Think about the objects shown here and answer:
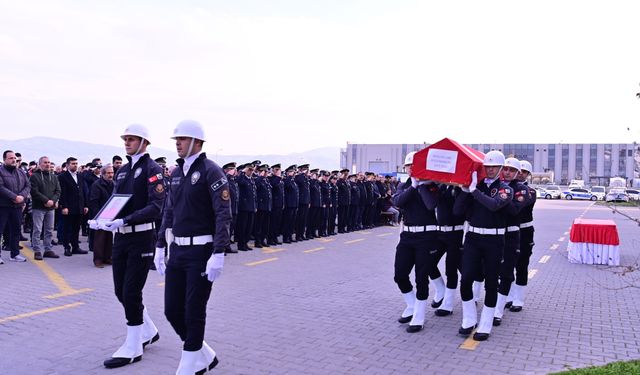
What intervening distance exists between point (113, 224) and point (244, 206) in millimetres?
8536

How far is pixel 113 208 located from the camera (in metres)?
5.36

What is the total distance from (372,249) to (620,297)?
6812mm

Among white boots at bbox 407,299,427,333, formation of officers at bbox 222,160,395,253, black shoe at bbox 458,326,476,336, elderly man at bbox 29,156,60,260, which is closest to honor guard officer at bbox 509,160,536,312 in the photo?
black shoe at bbox 458,326,476,336

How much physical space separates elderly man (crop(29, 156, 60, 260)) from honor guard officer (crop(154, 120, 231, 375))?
25.0ft

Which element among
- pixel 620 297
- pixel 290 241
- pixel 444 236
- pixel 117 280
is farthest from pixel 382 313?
pixel 290 241

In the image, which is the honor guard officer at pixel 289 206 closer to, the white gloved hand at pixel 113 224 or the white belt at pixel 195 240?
the white gloved hand at pixel 113 224

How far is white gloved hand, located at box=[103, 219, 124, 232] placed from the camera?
515 centimetres

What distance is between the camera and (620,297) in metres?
8.89

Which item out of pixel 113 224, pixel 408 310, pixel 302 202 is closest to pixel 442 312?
pixel 408 310

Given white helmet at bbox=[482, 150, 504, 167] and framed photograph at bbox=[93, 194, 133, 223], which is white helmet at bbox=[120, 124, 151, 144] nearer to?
framed photograph at bbox=[93, 194, 133, 223]

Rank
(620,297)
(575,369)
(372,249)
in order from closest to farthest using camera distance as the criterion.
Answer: (575,369) < (620,297) < (372,249)

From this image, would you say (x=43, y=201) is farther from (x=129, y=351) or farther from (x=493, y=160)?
(x=493, y=160)

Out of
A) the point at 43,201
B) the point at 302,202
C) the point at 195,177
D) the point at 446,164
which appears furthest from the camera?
the point at 302,202

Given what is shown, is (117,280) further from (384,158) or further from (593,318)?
(384,158)
